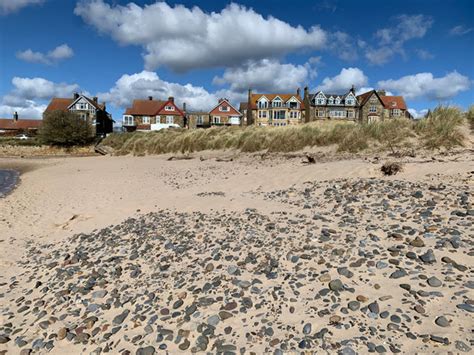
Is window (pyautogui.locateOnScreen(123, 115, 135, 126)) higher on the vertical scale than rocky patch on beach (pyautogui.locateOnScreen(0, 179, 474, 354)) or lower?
higher

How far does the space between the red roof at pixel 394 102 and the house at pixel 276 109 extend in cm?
1750

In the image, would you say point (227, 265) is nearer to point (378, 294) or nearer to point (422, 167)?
point (378, 294)

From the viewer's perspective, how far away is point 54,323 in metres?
3.84

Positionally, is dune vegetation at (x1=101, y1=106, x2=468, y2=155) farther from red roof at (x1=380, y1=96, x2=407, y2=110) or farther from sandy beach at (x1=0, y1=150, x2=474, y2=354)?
red roof at (x1=380, y1=96, x2=407, y2=110)

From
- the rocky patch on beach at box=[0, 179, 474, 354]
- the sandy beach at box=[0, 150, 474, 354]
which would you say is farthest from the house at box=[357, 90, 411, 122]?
the rocky patch on beach at box=[0, 179, 474, 354]

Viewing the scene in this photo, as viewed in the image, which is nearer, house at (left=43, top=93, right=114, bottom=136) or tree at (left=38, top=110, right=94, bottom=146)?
tree at (left=38, top=110, right=94, bottom=146)

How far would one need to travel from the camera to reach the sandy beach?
3037 millimetres

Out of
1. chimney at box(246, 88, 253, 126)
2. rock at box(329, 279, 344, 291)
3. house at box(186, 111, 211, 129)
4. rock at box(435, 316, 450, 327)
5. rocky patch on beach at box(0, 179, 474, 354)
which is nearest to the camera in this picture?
rock at box(435, 316, 450, 327)

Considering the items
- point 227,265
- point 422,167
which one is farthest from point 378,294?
point 422,167

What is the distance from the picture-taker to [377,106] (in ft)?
201

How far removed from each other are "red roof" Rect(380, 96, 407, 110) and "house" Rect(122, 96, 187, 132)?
141ft

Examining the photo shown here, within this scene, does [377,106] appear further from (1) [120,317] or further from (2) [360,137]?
(1) [120,317]

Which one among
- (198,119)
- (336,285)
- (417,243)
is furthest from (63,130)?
(417,243)

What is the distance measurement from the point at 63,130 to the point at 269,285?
46.4m
